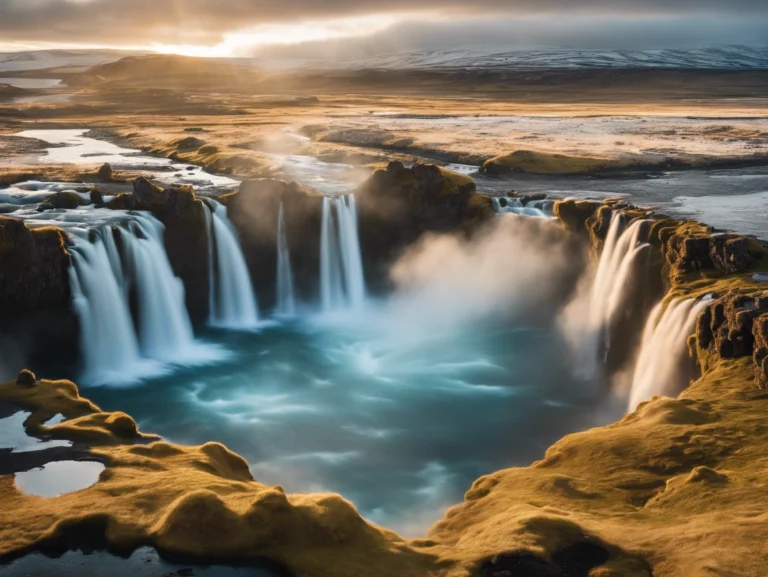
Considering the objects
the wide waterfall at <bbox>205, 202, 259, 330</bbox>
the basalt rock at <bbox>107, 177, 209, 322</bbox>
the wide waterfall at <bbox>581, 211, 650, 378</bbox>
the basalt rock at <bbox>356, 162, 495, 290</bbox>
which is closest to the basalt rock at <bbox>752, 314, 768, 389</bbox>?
the wide waterfall at <bbox>581, 211, 650, 378</bbox>

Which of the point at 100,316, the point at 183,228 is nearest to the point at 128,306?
the point at 100,316

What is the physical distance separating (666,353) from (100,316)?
3394cm

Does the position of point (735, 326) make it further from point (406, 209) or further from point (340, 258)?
point (340, 258)

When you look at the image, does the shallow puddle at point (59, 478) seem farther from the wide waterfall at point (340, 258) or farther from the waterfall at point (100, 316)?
the wide waterfall at point (340, 258)

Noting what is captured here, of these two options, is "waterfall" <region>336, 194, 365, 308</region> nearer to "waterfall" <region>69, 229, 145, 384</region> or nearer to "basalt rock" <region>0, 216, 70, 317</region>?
"waterfall" <region>69, 229, 145, 384</region>

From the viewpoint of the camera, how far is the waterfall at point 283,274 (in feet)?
211

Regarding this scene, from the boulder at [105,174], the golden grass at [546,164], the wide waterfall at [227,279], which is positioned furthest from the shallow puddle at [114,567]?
the golden grass at [546,164]

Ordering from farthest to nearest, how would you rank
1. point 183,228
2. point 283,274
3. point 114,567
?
point 283,274, point 183,228, point 114,567

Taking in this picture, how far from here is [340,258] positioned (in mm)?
66562

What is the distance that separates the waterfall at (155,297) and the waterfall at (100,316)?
1.75 meters

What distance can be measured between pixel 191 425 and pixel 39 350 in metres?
11.6

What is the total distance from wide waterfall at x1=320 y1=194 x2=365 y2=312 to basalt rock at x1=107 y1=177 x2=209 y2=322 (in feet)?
33.6

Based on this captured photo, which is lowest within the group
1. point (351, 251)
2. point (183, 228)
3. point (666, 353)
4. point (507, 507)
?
point (507, 507)

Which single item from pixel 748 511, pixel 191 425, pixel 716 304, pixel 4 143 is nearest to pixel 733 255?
pixel 716 304
